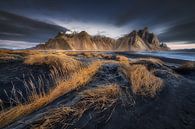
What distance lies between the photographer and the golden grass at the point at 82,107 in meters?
3.06

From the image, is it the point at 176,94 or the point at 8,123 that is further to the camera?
the point at 176,94

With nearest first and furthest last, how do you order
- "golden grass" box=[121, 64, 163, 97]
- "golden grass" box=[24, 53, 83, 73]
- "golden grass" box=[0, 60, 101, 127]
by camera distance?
1. "golden grass" box=[0, 60, 101, 127]
2. "golden grass" box=[121, 64, 163, 97]
3. "golden grass" box=[24, 53, 83, 73]

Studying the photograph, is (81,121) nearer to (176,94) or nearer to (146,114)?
(146,114)

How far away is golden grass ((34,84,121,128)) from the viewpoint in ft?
10.0

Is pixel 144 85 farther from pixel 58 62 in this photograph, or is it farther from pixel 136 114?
pixel 58 62

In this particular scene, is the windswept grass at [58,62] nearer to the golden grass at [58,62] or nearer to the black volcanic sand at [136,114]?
the golden grass at [58,62]

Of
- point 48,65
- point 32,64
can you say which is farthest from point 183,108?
point 32,64

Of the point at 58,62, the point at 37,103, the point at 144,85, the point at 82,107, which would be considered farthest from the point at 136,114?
the point at 58,62

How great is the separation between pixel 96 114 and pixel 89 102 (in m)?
0.54

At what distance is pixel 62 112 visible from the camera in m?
3.32

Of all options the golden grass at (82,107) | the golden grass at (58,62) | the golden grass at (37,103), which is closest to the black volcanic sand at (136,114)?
the golden grass at (82,107)

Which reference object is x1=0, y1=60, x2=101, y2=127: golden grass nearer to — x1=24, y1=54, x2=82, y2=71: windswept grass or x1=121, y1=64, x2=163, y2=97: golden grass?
x1=121, y1=64, x2=163, y2=97: golden grass

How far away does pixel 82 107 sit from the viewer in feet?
12.3

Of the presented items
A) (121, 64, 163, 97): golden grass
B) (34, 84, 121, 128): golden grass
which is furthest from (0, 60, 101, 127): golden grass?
(121, 64, 163, 97): golden grass
